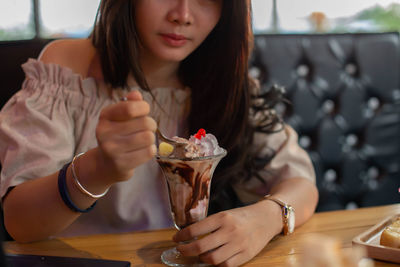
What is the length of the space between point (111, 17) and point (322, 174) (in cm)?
113

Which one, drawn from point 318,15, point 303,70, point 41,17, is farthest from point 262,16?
point 41,17

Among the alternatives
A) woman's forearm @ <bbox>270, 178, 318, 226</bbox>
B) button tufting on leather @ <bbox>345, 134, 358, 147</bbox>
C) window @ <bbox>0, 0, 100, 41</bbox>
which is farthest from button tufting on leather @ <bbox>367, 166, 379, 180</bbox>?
window @ <bbox>0, 0, 100, 41</bbox>

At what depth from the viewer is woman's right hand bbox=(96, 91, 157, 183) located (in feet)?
2.46

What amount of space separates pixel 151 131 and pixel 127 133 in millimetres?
41

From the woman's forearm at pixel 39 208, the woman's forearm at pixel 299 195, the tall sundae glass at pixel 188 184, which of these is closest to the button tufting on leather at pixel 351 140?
the woman's forearm at pixel 299 195

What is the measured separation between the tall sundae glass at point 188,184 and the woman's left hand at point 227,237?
3 cm

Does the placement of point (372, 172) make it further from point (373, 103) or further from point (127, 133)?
point (127, 133)

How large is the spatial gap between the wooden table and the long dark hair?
0.34m

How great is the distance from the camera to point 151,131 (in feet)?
2.56

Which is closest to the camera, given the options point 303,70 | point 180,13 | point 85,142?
point 180,13

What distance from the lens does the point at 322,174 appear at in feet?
6.23

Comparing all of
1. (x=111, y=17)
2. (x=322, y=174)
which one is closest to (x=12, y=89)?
(x=111, y=17)

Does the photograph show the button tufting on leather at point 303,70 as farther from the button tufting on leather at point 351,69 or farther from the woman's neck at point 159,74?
the woman's neck at point 159,74

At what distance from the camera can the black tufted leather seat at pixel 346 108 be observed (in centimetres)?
188
